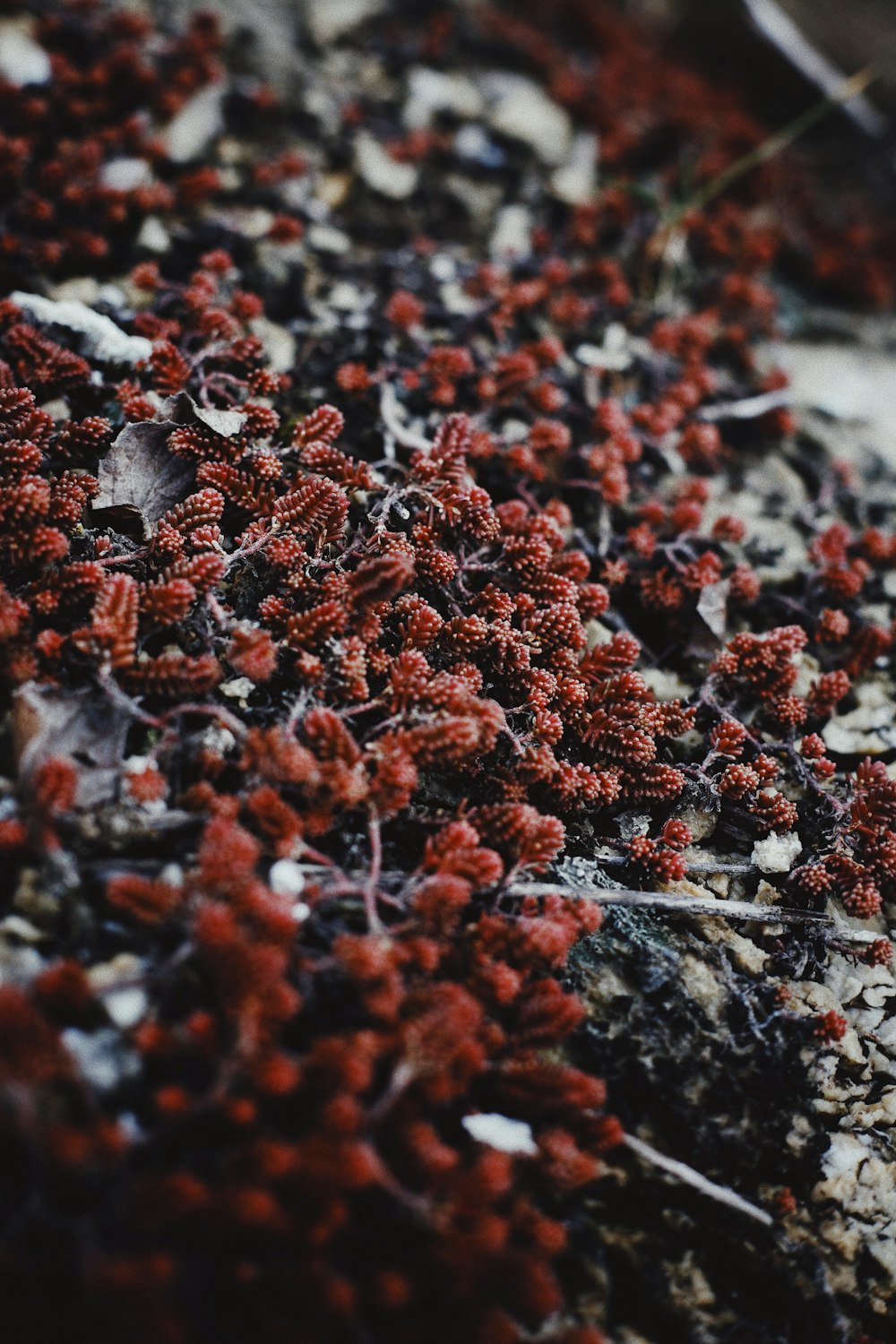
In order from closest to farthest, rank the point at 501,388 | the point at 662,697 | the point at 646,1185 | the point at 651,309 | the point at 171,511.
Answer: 1. the point at 646,1185
2. the point at 171,511
3. the point at 662,697
4. the point at 501,388
5. the point at 651,309

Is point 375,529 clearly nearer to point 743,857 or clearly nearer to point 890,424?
point 743,857

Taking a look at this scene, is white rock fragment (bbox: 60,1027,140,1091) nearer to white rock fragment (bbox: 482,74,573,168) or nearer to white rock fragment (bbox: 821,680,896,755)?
white rock fragment (bbox: 821,680,896,755)

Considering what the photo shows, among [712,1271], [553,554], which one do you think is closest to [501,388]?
[553,554]

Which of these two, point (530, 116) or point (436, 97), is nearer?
point (436, 97)

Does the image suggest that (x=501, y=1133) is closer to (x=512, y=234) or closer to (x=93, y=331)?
(x=93, y=331)

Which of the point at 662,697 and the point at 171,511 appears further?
the point at 662,697

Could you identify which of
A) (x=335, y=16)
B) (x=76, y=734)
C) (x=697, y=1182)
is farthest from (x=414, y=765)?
(x=335, y=16)
